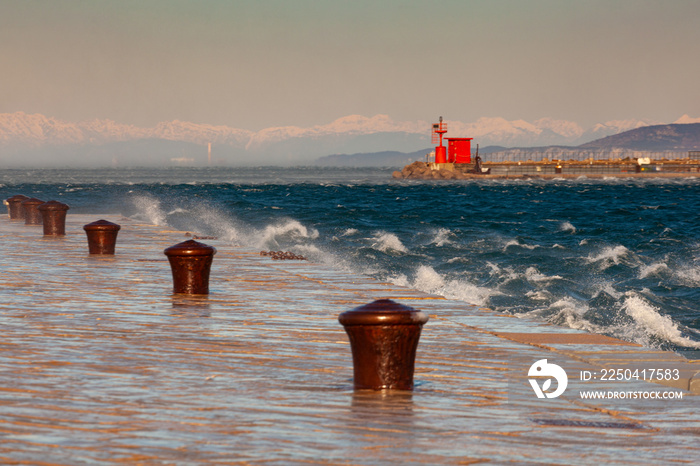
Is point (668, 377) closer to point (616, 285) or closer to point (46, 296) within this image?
point (46, 296)

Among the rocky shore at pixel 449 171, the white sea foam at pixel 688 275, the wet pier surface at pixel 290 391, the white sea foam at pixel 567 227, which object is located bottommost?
the white sea foam at pixel 688 275

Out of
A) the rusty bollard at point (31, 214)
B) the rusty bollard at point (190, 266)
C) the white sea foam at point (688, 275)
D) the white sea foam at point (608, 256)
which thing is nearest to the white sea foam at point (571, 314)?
the white sea foam at point (688, 275)

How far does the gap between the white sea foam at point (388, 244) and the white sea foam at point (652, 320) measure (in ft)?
33.9

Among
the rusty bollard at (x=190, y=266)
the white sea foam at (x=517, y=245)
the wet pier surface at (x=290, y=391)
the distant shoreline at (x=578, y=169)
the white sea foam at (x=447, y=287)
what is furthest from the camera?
the distant shoreline at (x=578, y=169)

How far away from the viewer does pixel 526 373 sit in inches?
283

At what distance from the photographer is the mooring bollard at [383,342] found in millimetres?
6293

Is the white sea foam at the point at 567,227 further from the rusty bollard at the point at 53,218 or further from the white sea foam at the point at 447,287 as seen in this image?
the rusty bollard at the point at 53,218

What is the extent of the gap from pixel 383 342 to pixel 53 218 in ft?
56.4

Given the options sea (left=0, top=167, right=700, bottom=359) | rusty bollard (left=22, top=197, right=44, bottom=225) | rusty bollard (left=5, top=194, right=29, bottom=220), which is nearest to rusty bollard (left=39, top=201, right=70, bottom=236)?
sea (left=0, top=167, right=700, bottom=359)

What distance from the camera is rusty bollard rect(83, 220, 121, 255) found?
54.6ft

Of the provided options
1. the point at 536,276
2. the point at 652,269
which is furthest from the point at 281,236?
the point at 652,269

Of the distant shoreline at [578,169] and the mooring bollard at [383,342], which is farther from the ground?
the distant shoreline at [578,169]

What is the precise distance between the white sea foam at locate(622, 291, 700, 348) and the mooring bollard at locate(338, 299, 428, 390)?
9.34m

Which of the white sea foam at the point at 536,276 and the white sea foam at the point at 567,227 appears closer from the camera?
the white sea foam at the point at 536,276
